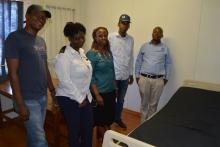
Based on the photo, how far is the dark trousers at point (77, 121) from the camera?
6.19ft

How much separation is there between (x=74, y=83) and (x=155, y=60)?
1.52 meters

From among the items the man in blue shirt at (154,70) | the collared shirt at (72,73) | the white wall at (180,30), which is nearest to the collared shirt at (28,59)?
the collared shirt at (72,73)

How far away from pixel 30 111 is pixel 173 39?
7.40 feet

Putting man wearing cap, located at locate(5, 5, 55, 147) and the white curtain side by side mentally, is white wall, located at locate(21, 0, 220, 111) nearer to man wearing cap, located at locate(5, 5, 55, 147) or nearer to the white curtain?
the white curtain

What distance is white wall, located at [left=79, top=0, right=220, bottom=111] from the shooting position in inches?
116

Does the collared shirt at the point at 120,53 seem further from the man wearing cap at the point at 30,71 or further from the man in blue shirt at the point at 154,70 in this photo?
the man wearing cap at the point at 30,71

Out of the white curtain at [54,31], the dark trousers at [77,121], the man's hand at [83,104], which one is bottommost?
the dark trousers at [77,121]

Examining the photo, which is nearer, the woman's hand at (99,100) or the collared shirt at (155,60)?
the woman's hand at (99,100)

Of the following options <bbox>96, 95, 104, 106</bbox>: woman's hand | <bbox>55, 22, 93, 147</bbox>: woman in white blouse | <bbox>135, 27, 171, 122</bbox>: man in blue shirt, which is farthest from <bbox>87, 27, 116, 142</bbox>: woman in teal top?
<bbox>135, 27, 171, 122</bbox>: man in blue shirt

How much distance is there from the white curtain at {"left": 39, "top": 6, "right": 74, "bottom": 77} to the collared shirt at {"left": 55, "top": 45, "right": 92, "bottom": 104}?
199 centimetres

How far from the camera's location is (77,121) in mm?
1926

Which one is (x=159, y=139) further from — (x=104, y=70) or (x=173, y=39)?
(x=173, y=39)

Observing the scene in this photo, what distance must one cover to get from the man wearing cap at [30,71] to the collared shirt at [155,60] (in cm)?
166

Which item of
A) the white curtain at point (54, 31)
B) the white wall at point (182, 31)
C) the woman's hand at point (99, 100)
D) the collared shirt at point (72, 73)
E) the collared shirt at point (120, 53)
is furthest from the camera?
the white curtain at point (54, 31)
